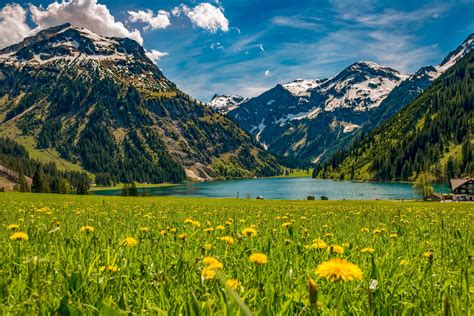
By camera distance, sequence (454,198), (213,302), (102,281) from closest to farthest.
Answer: (213,302) < (102,281) < (454,198)

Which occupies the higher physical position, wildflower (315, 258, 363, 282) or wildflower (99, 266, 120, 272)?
wildflower (315, 258, 363, 282)

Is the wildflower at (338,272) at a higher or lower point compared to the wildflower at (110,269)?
higher

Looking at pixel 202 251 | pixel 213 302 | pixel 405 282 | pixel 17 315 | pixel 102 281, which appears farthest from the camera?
pixel 202 251

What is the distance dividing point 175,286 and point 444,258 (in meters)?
3.77

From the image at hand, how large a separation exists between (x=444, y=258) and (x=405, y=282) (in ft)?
6.79

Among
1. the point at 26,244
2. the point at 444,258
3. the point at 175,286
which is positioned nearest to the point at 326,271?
the point at 175,286

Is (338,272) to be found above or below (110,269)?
above

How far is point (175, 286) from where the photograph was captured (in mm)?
2975

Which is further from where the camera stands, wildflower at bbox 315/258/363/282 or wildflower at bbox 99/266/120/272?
wildflower at bbox 99/266/120/272

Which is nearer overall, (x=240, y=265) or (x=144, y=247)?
(x=240, y=265)

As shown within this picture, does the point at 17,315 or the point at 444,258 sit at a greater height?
the point at 17,315

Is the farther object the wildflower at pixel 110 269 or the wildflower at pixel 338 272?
the wildflower at pixel 110 269

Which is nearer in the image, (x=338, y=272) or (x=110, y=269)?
(x=338, y=272)

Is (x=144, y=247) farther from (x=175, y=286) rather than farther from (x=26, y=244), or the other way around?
(x=175, y=286)
